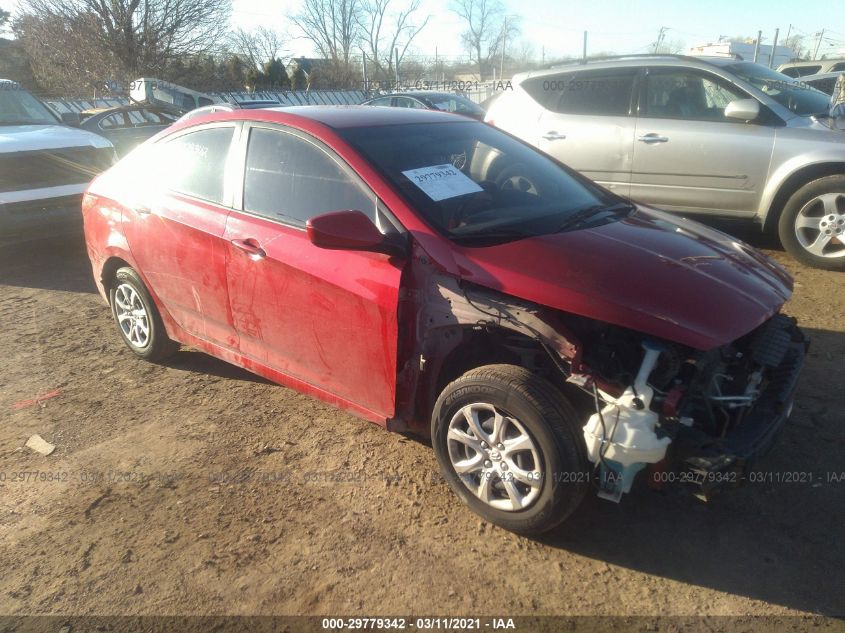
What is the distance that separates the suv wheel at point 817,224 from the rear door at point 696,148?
0.34m

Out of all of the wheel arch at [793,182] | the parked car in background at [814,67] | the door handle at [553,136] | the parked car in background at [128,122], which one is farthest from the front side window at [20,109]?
the parked car in background at [814,67]

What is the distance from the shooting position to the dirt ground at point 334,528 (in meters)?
2.46

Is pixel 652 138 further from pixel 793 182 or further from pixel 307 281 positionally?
pixel 307 281

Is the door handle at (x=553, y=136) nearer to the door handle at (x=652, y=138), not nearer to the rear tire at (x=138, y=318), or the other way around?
the door handle at (x=652, y=138)

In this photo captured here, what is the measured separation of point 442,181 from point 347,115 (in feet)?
2.58

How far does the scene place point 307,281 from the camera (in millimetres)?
3082

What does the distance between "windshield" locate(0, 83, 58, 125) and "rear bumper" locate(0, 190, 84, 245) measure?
1.62 metres

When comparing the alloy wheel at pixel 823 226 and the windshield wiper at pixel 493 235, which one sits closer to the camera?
the windshield wiper at pixel 493 235

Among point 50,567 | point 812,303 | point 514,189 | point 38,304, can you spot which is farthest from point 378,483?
point 38,304

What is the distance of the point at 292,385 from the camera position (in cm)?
342

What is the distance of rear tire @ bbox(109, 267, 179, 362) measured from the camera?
4.26 metres

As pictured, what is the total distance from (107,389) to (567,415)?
308 centimetres

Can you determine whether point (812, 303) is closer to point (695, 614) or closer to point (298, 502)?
point (695, 614)

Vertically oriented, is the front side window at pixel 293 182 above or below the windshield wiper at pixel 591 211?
A: above
